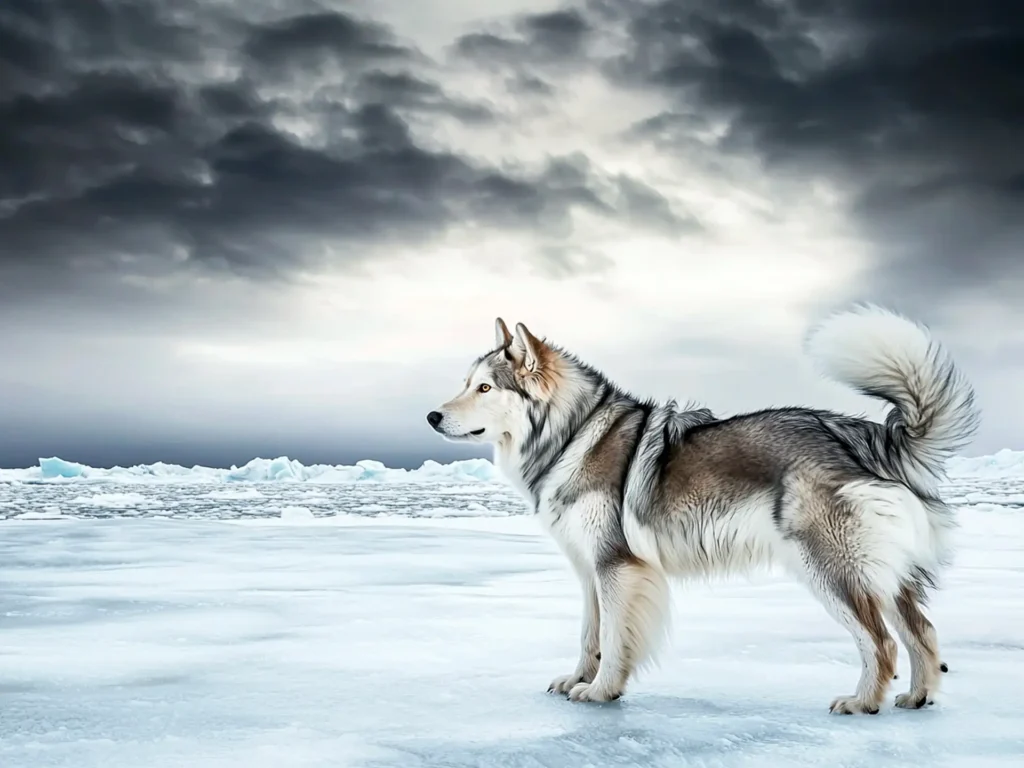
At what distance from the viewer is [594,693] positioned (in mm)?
3691

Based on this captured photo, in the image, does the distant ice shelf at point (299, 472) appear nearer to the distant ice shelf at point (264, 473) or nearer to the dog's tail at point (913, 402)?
the distant ice shelf at point (264, 473)

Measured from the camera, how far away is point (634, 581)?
12.3 feet

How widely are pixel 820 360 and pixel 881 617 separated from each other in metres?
1.15

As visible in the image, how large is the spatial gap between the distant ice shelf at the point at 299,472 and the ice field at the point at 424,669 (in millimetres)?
24809

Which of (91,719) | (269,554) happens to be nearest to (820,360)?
(91,719)

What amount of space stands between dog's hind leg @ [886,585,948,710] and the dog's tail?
50 centimetres

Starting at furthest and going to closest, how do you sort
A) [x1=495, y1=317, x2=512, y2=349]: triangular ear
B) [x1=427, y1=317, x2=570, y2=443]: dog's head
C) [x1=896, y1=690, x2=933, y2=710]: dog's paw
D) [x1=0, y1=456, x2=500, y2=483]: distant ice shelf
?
[x1=0, y1=456, x2=500, y2=483]: distant ice shelf, [x1=495, y1=317, x2=512, y2=349]: triangular ear, [x1=427, y1=317, x2=570, y2=443]: dog's head, [x1=896, y1=690, x2=933, y2=710]: dog's paw

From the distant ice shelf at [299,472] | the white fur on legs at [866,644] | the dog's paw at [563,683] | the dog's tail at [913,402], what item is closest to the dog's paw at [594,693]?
the dog's paw at [563,683]

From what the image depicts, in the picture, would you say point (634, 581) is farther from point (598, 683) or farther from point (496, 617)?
point (496, 617)

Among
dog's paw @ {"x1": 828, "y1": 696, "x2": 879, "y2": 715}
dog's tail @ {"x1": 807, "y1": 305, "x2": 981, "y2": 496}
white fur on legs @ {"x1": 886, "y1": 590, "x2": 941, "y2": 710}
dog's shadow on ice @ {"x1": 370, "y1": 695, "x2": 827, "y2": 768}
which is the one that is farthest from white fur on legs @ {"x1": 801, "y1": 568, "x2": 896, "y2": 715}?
dog's tail @ {"x1": 807, "y1": 305, "x2": 981, "y2": 496}

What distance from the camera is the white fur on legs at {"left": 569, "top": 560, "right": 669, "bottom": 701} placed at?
371 cm

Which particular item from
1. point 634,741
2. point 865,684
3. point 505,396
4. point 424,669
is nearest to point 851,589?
point 865,684

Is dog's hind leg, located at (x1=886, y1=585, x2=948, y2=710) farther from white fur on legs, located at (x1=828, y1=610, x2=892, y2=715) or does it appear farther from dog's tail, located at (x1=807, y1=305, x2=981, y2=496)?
dog's tail, located at (x1=807, y1=305, x2=981, y2=496)

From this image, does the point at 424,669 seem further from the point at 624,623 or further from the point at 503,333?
the point at 503,333
